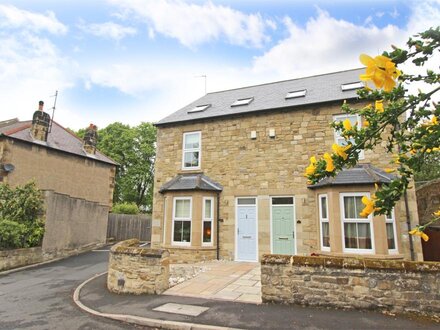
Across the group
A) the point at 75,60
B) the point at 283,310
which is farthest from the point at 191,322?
the point at 75,60

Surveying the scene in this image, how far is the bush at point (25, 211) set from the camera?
12336 mm

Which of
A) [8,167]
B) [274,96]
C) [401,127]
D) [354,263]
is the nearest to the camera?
[401,127]

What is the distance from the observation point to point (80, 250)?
15398 mm

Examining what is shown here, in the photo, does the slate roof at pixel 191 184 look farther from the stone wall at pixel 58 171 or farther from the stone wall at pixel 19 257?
the stone wall at pixel 58 171

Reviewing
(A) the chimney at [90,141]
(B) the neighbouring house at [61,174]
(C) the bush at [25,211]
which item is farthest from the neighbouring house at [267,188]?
(A) the chimney at [90,141]

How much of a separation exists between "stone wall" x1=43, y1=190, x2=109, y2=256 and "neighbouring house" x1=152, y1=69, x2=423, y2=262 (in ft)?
17.0

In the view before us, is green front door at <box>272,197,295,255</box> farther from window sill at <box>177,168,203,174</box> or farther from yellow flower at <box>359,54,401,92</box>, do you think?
yellow flower at <box>359,54,401,92</box>

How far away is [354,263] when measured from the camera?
5.82m

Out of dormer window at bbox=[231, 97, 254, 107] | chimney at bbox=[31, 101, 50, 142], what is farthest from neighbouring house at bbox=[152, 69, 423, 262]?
chimney at bbox=[31, 101, 50, 142]

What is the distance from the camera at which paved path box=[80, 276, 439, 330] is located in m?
4.95

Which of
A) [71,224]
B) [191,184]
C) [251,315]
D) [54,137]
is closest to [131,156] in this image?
[54,137]

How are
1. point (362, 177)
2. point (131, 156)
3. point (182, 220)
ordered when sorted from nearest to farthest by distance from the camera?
point (362, 177) → point (182, 220) → point (131, 156)

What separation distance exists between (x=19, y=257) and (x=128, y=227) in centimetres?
858

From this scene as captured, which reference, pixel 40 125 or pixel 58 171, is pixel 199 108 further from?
pixel 40 125
